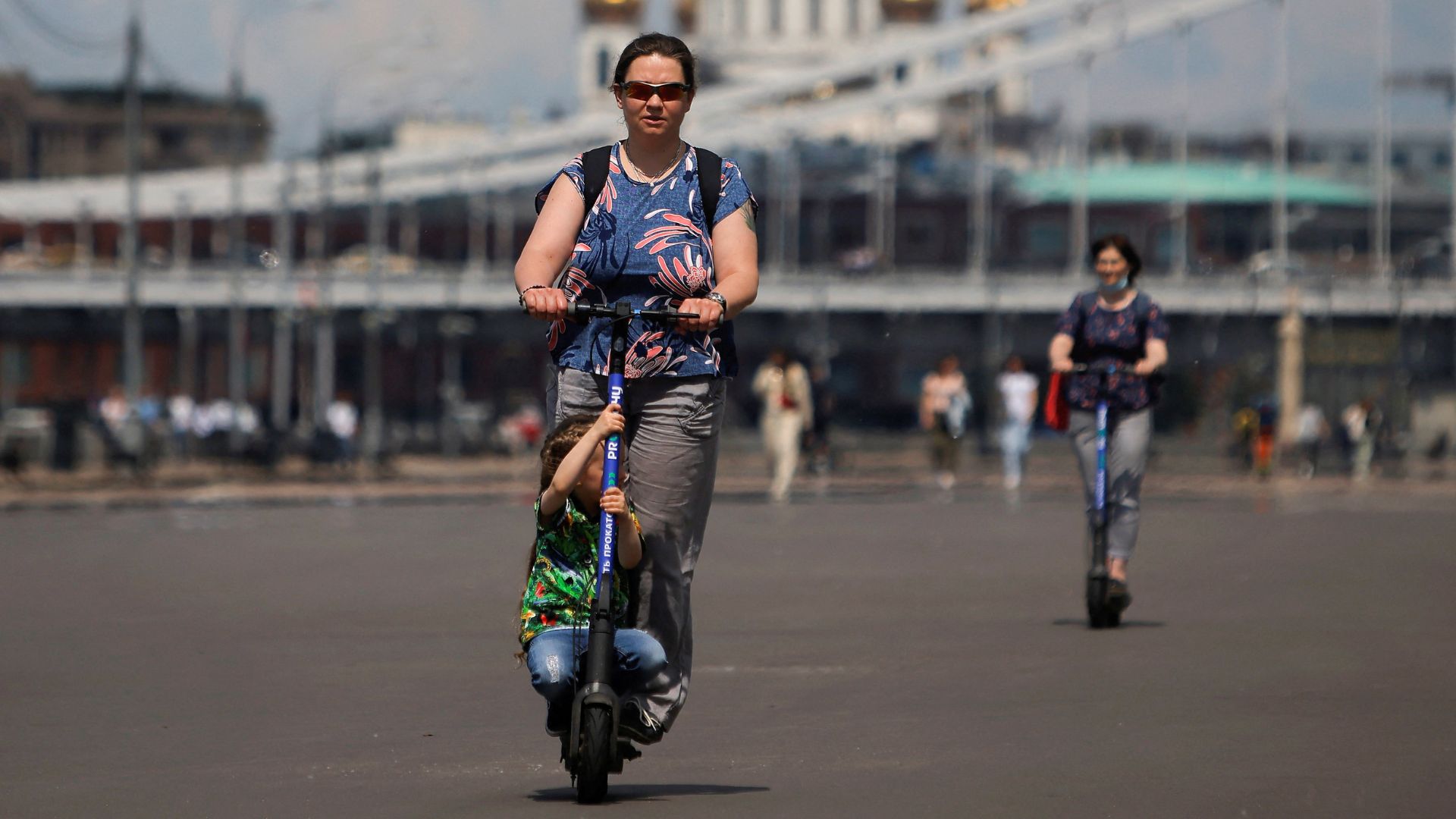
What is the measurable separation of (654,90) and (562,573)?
115cm

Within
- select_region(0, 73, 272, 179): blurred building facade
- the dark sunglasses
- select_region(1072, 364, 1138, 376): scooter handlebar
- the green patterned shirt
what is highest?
select_region(0, 73, 272, 179): blurred building facade

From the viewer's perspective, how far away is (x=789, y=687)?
8.10 m

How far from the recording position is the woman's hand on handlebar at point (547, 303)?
537 cm

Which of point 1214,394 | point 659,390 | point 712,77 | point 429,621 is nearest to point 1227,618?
point 429,621

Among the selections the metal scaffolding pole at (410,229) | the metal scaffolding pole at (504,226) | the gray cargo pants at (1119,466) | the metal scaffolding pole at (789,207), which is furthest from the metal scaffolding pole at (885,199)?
the gray cargo pants at (1119,466)

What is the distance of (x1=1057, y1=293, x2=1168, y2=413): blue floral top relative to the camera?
34.9 feet

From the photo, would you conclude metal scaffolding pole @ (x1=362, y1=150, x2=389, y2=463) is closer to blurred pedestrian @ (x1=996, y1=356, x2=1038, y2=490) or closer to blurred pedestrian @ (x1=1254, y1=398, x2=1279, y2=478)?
blurred pedestrian @ (x1=996, y1=356, x2=1038, y2=490)

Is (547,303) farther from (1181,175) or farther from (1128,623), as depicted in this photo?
(1181,175)

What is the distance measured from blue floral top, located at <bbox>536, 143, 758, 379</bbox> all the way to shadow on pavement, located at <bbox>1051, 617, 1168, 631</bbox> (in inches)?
193

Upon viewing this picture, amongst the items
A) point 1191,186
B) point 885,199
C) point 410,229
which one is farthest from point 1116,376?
point 1191,186

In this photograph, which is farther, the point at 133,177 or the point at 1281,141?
the point at 1281,141

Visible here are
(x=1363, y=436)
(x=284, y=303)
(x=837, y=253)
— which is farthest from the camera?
(x=837, y=253)

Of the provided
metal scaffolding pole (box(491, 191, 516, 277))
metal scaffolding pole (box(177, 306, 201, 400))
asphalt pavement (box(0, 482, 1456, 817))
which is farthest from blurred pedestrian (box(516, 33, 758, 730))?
metal scaffolding pole (box(491, 191, 516, 277))

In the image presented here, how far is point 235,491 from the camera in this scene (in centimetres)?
2733
